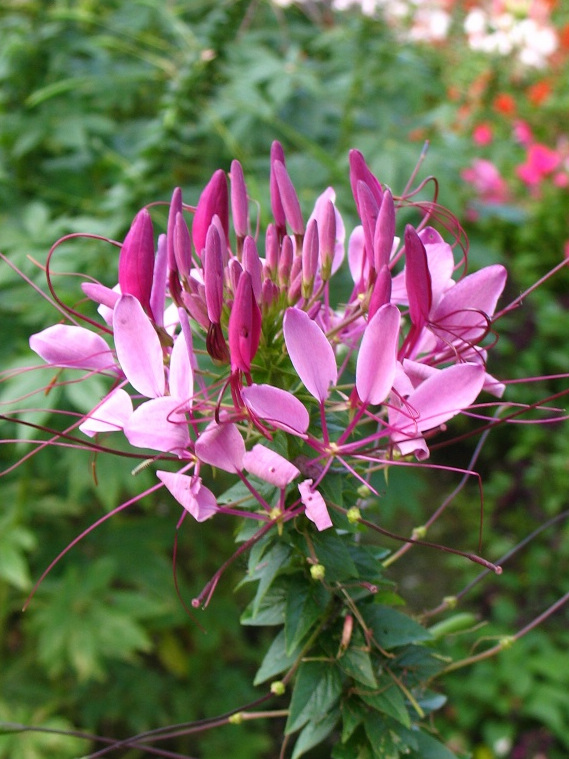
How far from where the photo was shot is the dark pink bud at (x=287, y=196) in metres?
0.67

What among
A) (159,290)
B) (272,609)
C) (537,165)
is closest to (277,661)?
(272,609)

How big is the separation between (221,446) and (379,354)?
0.45ft

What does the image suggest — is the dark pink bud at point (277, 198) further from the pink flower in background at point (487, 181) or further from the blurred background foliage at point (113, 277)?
the pink flower in background at point (487, 181)

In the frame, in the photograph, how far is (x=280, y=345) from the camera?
26.0 inches

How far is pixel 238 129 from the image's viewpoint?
175 cm

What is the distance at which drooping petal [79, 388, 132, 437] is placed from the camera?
23.1 inches

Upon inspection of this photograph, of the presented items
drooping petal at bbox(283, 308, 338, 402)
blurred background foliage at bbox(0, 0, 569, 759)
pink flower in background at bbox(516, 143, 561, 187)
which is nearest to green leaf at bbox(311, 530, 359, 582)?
drooping petal at bbox(283, 308, 338, 402)

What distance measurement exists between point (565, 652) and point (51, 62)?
2.10 metres

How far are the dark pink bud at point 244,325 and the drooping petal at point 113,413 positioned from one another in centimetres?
9

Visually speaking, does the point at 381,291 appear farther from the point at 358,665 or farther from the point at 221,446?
the point at 358,665

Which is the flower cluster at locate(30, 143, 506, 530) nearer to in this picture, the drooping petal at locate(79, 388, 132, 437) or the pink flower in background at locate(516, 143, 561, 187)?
the drooping petal at locate(79, 388, 132, 437)

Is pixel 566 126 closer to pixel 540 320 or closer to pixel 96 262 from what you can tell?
pixel 540 320

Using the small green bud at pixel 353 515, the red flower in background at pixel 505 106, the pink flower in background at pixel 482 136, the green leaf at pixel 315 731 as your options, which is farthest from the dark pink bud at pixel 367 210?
the red flower in background at pixel 505 106

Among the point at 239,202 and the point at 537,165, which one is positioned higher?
the point at 239,202
